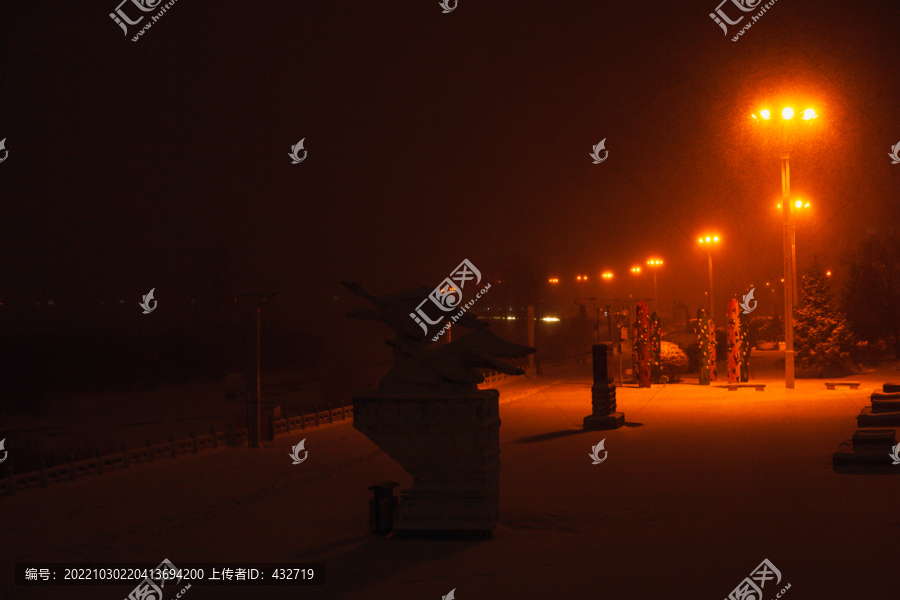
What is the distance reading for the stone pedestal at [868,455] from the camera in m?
11.9

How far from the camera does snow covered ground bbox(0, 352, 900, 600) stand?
23.0 feet

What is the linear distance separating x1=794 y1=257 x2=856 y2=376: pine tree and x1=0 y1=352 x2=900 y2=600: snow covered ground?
19.3 metres

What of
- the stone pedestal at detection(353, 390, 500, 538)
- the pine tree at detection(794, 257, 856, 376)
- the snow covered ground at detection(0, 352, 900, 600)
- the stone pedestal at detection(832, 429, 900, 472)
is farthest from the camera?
the pine tree at detection(794, 257, 856, 376)

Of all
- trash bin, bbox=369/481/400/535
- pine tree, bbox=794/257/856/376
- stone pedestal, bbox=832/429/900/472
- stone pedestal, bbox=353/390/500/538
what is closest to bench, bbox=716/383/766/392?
Answer: pine tree, bbox=794/257/856/376

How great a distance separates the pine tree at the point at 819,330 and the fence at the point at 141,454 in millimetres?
25366

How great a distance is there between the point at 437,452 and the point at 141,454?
11.2 meters

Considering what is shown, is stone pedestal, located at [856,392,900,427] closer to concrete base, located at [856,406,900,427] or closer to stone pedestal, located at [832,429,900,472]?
concrete base, located at [856,406,900,427]

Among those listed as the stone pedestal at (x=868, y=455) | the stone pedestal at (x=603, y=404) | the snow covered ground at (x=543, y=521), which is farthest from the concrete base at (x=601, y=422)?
the stone pedestal at (x=868, y=455)

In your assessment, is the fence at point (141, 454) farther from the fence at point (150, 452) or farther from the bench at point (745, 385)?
the bench at point (745, 385)

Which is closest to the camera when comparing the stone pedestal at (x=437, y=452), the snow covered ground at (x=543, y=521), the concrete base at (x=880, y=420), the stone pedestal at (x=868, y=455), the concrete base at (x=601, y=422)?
the snow covered ground at (x=543, y=521)

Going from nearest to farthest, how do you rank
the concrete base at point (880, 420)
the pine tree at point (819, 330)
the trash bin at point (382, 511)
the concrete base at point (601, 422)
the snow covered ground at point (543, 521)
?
the snow covered ground at point (543, 521)
the trash bin at point (382, 511)
the concrete base at point (880, 420)
the concrete base at point (601, 422)
the pine tree at point (819, 330)

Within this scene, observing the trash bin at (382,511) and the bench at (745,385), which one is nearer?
the trash bin at (382,511)

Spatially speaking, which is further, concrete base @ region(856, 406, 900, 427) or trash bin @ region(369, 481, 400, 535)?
concrete base @ region(856, 406, 900, 427)

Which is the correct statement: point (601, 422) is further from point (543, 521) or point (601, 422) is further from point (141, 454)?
point (141, 454)
